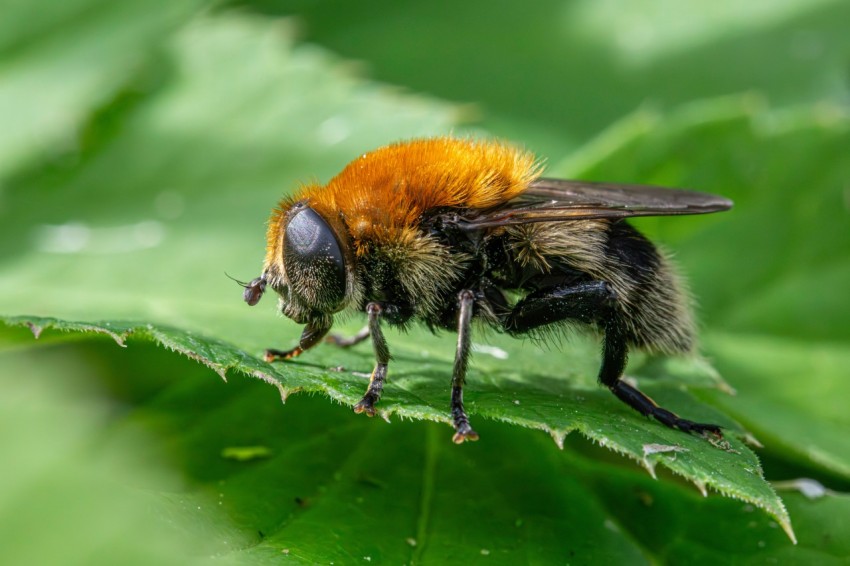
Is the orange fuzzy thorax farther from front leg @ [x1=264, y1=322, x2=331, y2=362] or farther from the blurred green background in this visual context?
the blurred green background

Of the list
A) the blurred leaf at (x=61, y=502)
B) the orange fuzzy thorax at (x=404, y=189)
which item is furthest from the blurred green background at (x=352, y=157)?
the orange fuzzy thorax at (x=404, y=189)

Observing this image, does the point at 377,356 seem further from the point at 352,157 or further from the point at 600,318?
the point at 352,157

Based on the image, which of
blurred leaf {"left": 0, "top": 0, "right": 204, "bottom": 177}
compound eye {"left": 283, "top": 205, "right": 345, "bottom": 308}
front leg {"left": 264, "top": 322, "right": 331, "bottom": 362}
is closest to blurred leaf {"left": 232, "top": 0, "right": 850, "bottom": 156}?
blurred leaf {"left": 0, "top": 0, "right": 204, "bottom": 177}

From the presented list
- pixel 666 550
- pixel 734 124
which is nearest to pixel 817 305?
pixel 734 124

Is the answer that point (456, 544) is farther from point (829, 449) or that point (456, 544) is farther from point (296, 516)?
point (829, 449)

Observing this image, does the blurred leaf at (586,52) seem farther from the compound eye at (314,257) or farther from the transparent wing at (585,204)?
the compound eye at (314,257)

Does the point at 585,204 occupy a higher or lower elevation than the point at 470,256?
higher

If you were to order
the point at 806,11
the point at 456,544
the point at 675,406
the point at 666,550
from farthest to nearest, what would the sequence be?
1. the point at 806,11
2. the point at 675,406
3. the point at 666,550
4. the point at 456,544

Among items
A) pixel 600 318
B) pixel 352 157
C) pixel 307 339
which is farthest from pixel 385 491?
pixel 352 157
